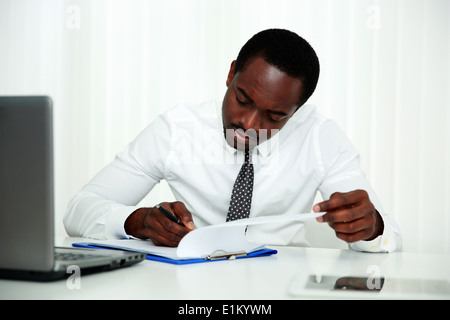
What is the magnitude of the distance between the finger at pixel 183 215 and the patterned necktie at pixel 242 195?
383mm

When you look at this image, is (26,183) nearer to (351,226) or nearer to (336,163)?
(351,226)

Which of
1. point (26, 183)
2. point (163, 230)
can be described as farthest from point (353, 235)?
point (26, 183)

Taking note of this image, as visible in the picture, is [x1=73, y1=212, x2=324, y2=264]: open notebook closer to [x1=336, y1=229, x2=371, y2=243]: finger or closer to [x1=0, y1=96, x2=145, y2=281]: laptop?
[x1=336, y1=229, x2=371, y2=243]: finger

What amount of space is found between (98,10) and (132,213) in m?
2.09

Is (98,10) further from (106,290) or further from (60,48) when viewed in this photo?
(106,290)

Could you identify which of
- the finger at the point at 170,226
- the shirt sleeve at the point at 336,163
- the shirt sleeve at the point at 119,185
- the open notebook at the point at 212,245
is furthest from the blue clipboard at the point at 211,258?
the shirt sleeve at the point at 336,163

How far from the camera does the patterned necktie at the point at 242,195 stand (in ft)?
5.36

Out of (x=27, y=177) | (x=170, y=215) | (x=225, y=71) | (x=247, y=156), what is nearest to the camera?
(x=27, y=177)

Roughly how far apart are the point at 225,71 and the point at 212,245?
6.35 feet

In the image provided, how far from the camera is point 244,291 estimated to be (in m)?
0.83

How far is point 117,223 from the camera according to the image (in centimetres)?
148

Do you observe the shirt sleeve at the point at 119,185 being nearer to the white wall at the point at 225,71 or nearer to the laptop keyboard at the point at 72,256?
the laptop keyboard at the point at 72,256

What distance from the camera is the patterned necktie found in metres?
1.63
